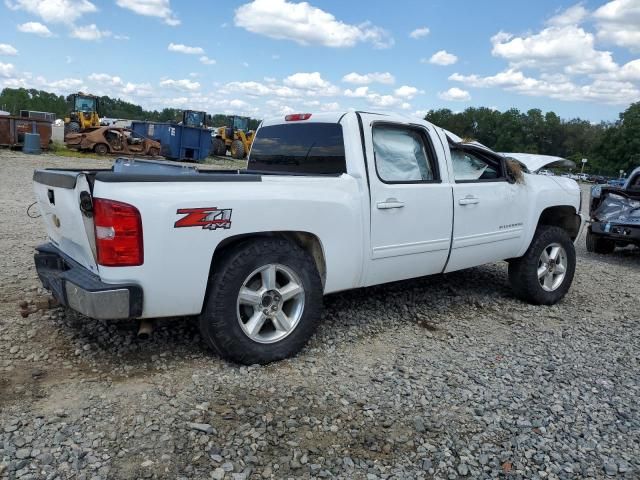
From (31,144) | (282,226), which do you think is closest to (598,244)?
(282,226)

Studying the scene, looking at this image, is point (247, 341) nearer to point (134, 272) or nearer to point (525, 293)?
point (134, 272)

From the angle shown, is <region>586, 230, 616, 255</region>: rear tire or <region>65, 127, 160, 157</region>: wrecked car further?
<region>65, 127, 160, 157</region>: wrecked car

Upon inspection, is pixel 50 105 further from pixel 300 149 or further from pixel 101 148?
pixel 300 149

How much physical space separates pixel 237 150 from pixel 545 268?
27.2 metres

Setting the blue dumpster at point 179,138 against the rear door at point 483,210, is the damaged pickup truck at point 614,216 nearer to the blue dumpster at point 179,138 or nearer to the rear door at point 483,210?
the rear door at point 483,210

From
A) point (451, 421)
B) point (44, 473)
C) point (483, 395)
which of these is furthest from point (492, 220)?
point (44, 473)

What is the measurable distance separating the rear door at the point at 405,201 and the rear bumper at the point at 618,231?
18.2 ft

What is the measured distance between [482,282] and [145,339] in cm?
408

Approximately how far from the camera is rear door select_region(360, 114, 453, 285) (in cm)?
410

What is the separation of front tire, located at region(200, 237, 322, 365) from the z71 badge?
257 mm

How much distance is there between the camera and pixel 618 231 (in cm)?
876

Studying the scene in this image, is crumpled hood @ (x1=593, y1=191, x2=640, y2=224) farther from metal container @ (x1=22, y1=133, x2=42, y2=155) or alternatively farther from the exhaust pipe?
metal container @ (x1=22, y1=133, x2=42, y2=155)

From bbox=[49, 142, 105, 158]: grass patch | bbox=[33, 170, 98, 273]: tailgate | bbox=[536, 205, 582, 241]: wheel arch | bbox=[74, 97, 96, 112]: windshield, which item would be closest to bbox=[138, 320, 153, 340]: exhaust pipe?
bbox=[33, 170, 98, 273]: tailgate

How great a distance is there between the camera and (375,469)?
8.69 feet
